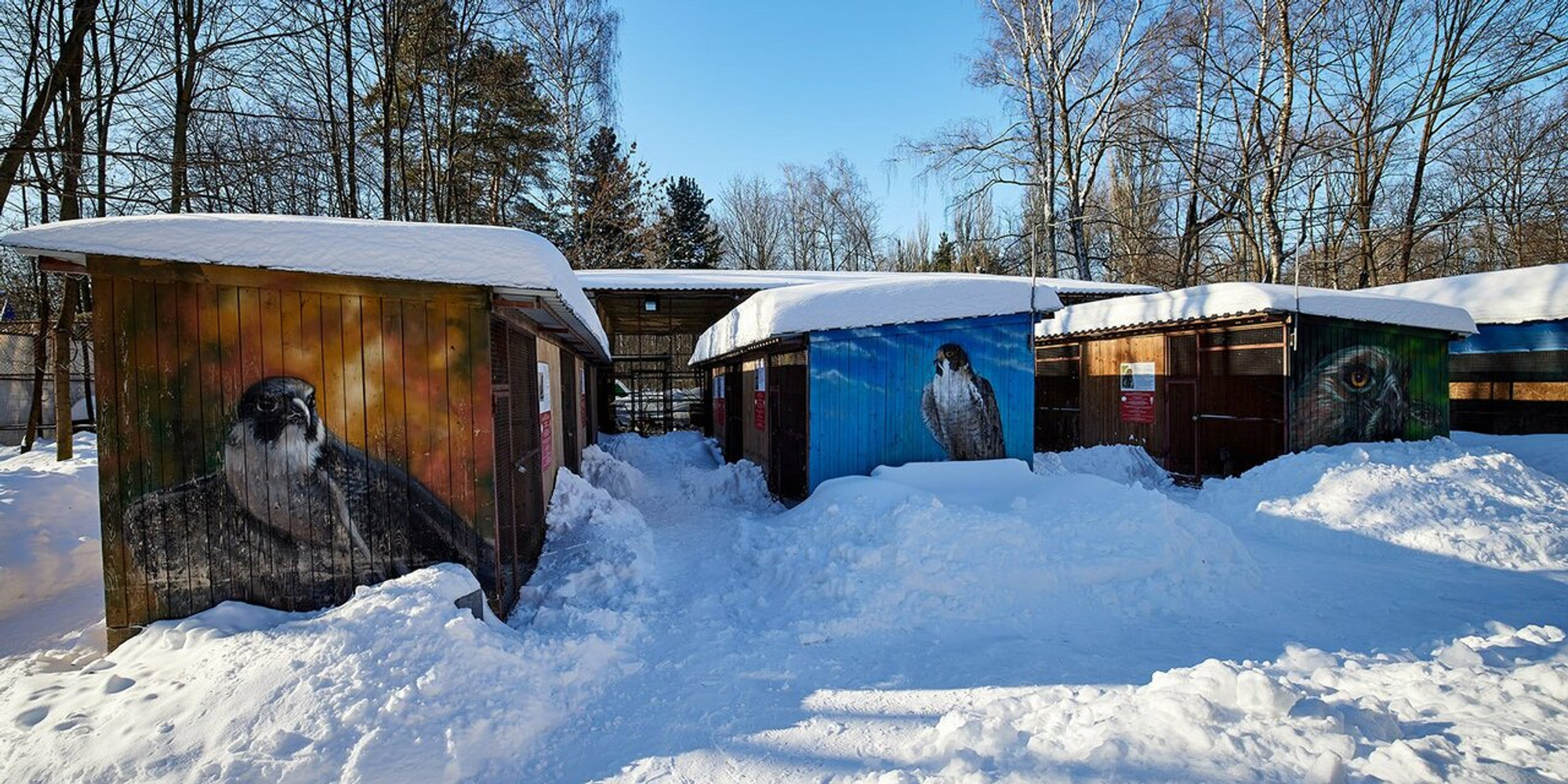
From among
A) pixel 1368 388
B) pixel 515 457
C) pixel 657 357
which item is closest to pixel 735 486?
pixel 515 457

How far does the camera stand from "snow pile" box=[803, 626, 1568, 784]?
8.27 ft

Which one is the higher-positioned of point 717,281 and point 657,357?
point 717,281

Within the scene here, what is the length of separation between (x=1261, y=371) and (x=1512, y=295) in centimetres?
697

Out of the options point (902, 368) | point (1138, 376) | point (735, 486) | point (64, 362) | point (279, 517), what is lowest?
point (735, 486)

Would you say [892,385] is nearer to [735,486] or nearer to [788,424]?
[788,424]

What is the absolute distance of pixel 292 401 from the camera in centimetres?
408

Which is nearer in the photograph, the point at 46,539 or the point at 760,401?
the point at 46,539

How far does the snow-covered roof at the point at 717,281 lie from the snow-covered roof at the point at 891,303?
202 inches

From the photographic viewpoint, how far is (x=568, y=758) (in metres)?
3.05

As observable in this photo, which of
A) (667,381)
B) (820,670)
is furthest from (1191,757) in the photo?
(667,381)

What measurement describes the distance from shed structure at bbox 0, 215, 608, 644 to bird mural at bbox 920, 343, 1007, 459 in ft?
16.0

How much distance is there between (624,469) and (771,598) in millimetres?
5595

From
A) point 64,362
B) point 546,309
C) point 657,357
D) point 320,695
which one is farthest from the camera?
point 657,357

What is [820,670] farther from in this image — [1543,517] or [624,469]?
[1543,517]
